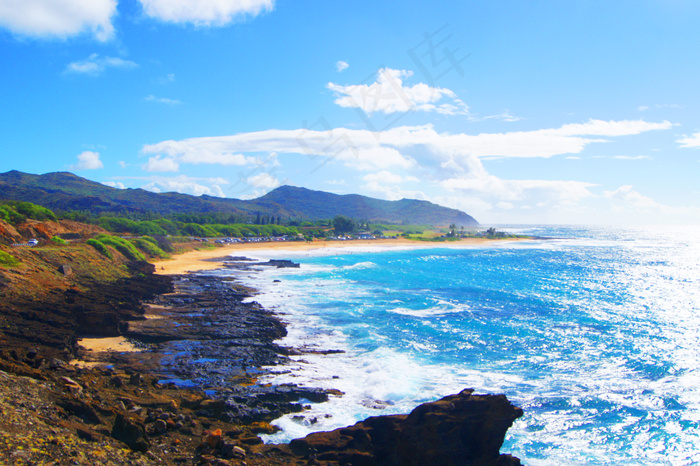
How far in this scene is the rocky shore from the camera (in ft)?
26.4

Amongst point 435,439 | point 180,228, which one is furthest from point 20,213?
point 435,439

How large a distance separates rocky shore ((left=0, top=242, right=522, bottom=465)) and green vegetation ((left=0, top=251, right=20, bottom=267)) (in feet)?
12.5

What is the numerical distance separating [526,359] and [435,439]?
12.3 m

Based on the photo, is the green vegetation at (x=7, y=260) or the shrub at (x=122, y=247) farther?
the shrub at (x=122, y=247)

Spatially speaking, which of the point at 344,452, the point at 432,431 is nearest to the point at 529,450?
the point at 432,431

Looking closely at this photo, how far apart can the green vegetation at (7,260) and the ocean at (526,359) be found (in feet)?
50.2

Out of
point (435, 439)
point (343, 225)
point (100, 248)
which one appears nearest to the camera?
point (435, 439)

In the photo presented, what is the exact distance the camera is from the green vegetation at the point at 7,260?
76.9ft

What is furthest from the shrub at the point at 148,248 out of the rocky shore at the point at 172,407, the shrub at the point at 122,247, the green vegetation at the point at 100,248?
the rocky shore at the point at 172,407

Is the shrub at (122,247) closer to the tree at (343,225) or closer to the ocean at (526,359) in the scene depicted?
the ocean at (526,359)

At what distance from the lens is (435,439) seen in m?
9.20

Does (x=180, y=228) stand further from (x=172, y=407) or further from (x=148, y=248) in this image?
(x=172, y=407)

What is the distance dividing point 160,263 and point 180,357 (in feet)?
135

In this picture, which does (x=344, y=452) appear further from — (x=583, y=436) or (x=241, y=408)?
(x=583, y=436)
